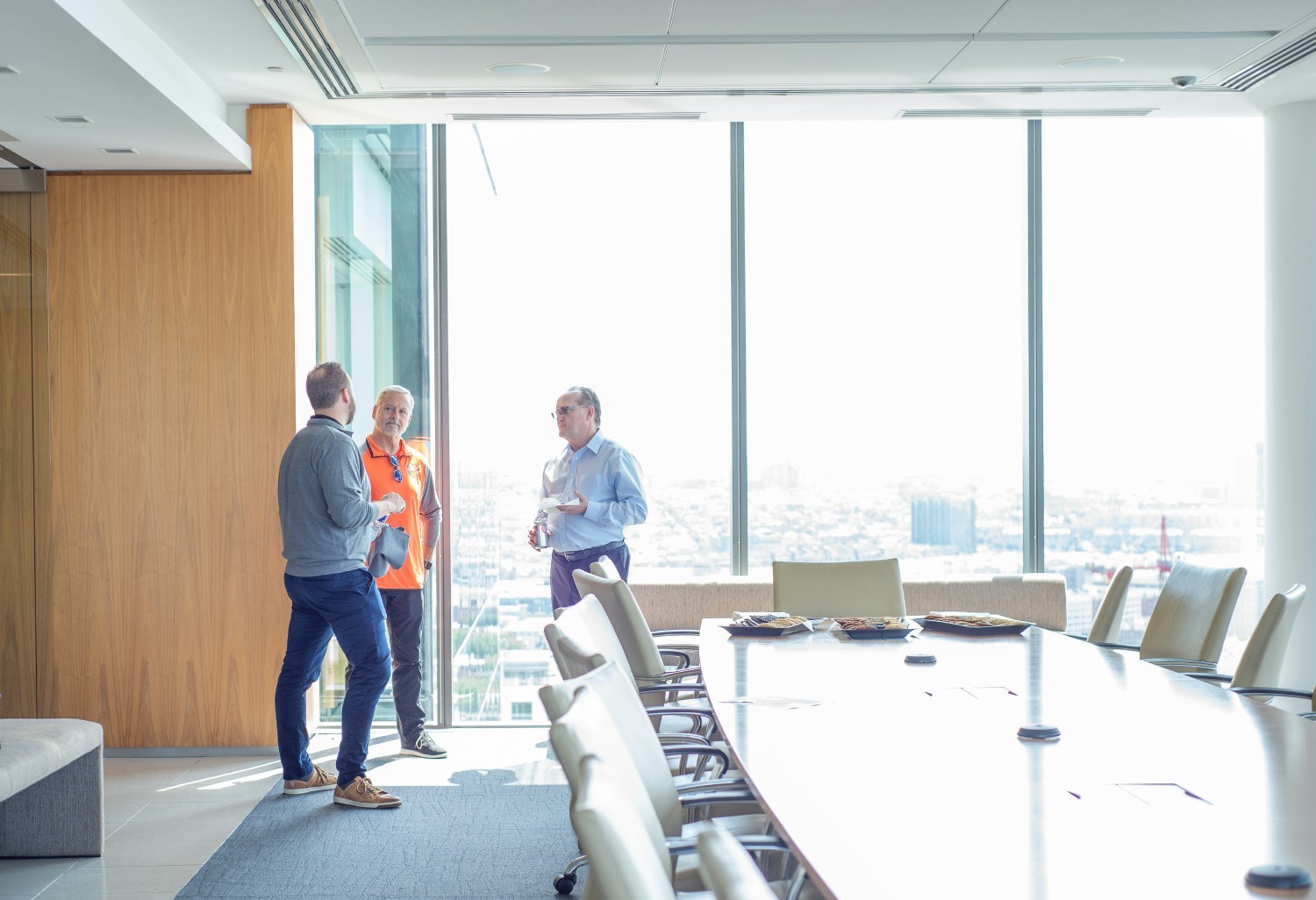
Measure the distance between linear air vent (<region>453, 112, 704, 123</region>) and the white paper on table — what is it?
362 centimetres

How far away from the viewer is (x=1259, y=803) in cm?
209

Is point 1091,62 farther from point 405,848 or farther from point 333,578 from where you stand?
point 405,848

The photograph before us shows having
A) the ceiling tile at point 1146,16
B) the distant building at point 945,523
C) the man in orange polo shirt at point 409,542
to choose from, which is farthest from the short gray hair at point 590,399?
the ceiling tile at point 1146,16

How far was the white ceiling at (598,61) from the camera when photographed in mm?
4395

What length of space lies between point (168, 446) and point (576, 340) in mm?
2243

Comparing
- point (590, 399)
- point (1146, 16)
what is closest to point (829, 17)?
point (1146, 16)

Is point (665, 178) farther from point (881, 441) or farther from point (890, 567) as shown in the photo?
point (890, 567)

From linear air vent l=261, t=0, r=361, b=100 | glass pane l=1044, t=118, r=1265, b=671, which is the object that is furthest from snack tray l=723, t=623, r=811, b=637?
linear air vent l=261, t=0, r=361, b=100

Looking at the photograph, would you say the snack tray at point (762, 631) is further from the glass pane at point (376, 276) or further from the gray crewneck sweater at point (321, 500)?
the glass pane at point (376, 276)

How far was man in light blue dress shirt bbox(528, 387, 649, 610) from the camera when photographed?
18.8 feet

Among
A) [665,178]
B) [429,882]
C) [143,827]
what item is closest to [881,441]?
[665,178]

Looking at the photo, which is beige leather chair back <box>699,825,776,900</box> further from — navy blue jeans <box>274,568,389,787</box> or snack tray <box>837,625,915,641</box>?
navy blue jeans <box>274,568,389,787</box>

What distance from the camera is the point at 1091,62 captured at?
5.12 metres

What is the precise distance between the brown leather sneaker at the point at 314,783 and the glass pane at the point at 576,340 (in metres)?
1.43
